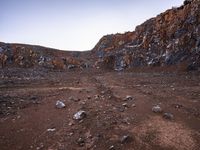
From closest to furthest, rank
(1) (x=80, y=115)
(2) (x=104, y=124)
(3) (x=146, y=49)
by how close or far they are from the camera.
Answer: (2) (x=104, y=124)
(1) (x=80, y=115)
(3) (x=146, y=49)

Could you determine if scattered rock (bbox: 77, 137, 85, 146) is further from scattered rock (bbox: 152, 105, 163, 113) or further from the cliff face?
the cliff face

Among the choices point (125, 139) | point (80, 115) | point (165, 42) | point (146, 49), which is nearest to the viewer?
point (125, 139)

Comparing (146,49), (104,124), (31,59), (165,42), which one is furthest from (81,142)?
(31,59)

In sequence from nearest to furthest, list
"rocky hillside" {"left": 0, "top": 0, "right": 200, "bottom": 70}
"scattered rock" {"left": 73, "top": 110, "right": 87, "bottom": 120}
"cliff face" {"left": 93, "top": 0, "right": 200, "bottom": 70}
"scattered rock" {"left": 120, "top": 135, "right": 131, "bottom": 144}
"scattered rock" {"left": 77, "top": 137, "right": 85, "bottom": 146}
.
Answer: "scattered rock" {"left": 120, "top": 135, "right": 131, "bottom": 144} < "scattered rock" {"left": 77, "top": 137, "right": 85, "bottom": 146} < "scattered rock" {"left": 73, "top": 110, "right": 87, "bottom": 120} < "cliff face" {"left": 93, "top": 0, "right": 200, "bottom": 70} < "rocky hillside" {"left": 0, "top": 0, "right": 200, "bottom": 70}

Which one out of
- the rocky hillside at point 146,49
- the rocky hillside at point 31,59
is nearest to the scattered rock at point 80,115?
the rocky hillside at point 146,49

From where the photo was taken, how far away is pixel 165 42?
4059 centimetres

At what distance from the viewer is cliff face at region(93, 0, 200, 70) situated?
3422cm

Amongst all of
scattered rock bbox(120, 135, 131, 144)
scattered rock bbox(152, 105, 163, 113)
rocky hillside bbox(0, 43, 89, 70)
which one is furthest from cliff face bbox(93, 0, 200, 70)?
scattered rock bbox(120, 135, 131, 144)

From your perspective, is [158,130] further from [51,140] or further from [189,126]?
[51,140]

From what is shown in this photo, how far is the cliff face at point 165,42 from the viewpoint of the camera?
112ft

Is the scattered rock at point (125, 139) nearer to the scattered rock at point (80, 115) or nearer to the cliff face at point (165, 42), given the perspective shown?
the scattered rock at point (80, 115)

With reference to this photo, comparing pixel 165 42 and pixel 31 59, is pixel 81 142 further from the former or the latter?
pixel 31 59

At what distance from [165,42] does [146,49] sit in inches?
183

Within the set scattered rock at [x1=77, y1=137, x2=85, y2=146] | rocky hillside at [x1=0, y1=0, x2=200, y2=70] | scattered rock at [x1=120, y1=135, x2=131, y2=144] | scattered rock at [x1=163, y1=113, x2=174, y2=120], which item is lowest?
scattered rock at [x1=77, y1=137, x2=85, y2=146]
